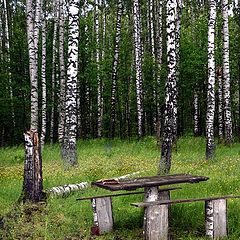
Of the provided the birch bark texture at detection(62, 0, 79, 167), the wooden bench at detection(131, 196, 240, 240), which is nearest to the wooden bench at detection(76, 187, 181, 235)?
the wooden bench at detection(131, 196, 240, 240)

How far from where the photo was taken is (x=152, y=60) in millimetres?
27250

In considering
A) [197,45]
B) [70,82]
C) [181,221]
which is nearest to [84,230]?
[181,221]

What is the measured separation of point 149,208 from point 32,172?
3031 mm

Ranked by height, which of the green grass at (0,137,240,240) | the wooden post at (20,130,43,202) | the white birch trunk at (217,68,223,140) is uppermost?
the white birch trunk at (217,68,223,140)

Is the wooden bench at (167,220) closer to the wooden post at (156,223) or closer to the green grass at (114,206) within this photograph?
the wooden post at (156,223)

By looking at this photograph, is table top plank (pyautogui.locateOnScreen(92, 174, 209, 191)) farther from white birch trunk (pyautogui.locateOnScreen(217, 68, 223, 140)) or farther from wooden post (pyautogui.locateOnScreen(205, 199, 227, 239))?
white birch trunk (pyautogui.locateOnScreen(217, 68, 223, 140))

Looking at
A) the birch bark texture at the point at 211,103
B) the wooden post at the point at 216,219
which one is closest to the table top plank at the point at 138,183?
the wooden post at the point at 216,219

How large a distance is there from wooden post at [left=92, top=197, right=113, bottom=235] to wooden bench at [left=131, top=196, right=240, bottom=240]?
0.85 m

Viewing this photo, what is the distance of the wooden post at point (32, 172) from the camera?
29.2 feet

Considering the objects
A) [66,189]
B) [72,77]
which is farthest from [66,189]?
[72,77]

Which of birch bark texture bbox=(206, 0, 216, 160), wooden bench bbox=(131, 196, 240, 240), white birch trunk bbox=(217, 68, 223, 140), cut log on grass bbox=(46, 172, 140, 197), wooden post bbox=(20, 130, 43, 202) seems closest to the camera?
wooden bench bbox=(131, 196, 240, 240)

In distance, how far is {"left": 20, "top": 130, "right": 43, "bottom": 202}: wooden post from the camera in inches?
351

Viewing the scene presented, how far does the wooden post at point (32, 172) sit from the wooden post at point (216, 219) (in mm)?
3487

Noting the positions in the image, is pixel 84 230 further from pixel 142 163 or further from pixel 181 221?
pixel 142 163
